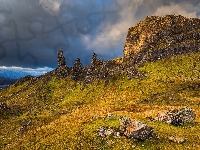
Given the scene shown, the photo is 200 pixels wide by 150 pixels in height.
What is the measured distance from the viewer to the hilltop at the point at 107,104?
34125 mm

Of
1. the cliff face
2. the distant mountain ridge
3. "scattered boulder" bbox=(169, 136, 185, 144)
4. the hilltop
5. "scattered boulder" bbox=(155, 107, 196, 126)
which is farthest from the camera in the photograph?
the cliff face

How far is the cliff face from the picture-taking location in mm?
130250

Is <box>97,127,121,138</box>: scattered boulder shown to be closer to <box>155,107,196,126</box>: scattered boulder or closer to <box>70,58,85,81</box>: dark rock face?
<box>155,107,196,126</box>: scattered boulder

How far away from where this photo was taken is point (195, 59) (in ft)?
389

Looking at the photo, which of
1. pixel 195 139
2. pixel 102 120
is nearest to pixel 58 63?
pixel 102 120

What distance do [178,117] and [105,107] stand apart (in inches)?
1436

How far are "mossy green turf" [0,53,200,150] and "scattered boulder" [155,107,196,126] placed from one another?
1448 mm

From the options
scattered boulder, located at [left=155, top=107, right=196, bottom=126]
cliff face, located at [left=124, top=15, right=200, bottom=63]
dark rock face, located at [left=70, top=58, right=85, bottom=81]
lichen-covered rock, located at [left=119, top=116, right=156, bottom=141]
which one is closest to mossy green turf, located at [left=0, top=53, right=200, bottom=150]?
lichen-covered rock, located at [left=119, top=116, right=156, bottom=141]

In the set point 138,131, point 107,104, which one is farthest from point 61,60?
point 138,131

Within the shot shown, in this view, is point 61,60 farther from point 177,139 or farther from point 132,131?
point 177,139

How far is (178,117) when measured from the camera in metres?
38.8

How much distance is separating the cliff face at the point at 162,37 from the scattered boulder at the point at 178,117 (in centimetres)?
9216

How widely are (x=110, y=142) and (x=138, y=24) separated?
162690mm

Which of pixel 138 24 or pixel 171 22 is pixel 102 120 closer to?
pixel 171 22
